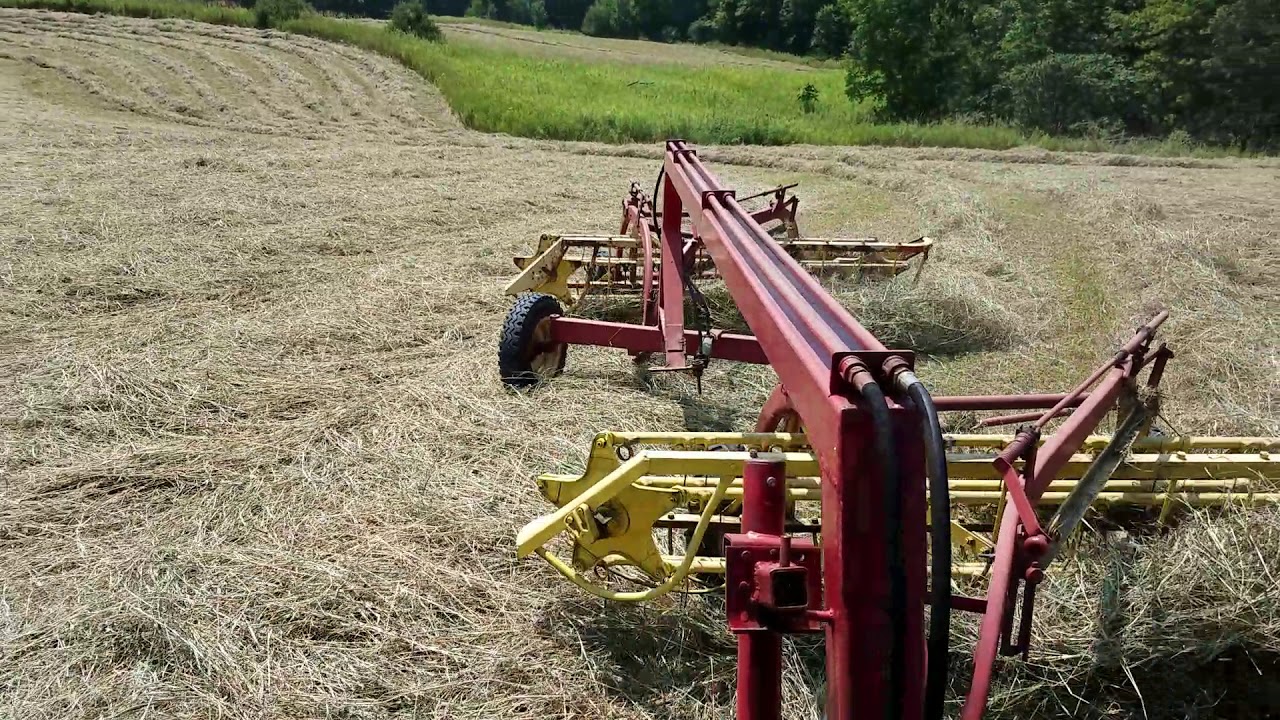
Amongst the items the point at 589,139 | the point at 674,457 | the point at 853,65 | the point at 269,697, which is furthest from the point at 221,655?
the point at 853,65

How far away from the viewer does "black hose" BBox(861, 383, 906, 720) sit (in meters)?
1.40

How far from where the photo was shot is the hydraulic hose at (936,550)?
4.28ft

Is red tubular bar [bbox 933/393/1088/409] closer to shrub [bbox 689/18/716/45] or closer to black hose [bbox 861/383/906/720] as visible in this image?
black hose [bbox 861/383/906/720]

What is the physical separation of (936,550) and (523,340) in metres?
3.62

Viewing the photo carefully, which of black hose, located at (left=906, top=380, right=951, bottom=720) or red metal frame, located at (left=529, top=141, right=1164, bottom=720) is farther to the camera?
red metal frame, located at (left=529, top=141, right=1164, bottom=720)

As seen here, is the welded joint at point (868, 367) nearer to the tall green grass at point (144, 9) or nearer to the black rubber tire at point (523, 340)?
the black rubber tire at point (523, 340)

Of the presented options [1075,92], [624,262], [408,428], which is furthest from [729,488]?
[1075,92]

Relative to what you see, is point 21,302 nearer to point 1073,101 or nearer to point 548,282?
point 548,282

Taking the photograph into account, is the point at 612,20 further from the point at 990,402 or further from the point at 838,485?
the point at 838,485

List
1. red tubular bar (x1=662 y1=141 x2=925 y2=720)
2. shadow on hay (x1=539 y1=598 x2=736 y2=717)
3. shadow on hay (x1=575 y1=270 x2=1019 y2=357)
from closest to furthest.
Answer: red tubular bar (x1=662 y1=141 x2=925 y2=720) < shadow on hay (x1=539 y1=598 x2=736 y2=717) < shadow on hay (x1=575 y1=270 x2=1019 y2=357)

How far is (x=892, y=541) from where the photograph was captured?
1.45 meters

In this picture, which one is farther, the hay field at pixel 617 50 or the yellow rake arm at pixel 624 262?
the hay field at pixel 617 50

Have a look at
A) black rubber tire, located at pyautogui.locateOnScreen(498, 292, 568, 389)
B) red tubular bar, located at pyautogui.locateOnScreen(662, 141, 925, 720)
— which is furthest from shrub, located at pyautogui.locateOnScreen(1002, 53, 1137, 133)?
red tubular bar, located at pyautogui.locateOnScreen(662, 141, 925, 720)

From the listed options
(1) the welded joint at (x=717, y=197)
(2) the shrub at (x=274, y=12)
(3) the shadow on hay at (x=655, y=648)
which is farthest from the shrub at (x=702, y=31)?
(3) the shadow on hay at (x=655, y=648)
